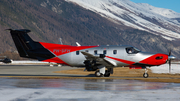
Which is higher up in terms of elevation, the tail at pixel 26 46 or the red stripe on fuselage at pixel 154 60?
the tail at pixel 26 46

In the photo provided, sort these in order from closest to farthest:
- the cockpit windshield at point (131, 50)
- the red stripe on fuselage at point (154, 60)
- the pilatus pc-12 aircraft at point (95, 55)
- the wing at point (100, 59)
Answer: the wing at point (100, 59)
the red stripe on fuselage at point (154, 60)
the pilatus pc-12 aircraft at point (95, 55)
the cockpit windshield at point (131, 50)

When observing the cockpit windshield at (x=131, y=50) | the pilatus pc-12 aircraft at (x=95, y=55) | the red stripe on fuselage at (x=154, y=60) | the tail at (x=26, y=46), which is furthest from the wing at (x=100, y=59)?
the tail at (x=26, y=46)

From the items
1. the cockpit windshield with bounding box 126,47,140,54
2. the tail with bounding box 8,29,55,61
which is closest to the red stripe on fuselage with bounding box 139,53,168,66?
the cockpit windshield with bounding box 126,47,140,54

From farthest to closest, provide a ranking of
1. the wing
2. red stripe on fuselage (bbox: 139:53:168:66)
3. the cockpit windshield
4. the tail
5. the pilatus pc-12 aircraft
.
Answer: the tail
the cockpit windshield
the pilatus pc-12 aircraft
red stripe on fuselage (bbox: 139:53:168:66)
the wing

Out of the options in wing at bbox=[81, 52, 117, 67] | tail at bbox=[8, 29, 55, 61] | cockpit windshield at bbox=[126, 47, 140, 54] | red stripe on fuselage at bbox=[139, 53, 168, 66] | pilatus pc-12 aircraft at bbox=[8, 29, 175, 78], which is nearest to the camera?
wing at bbox=[81, 52, 117, 67]

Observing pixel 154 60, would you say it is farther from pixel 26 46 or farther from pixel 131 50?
pixel 26 46

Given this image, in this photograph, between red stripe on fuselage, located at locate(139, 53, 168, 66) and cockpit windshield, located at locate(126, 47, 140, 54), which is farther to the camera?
cockpit windshield, located at locate(126, 47, 140, 54)

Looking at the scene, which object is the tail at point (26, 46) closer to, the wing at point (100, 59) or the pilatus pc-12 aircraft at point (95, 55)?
the pilatus pc-12 aircraft at point (95, 55)

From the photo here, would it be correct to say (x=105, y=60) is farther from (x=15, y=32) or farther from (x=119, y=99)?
(x=119, y=99)

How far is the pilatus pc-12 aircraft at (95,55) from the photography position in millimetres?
28812

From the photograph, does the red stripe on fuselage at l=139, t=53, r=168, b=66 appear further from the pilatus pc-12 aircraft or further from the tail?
the tail

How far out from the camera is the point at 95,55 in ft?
93.2

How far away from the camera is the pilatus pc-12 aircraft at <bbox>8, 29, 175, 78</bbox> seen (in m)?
28.8

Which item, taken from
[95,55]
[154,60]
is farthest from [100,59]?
[154,60]
